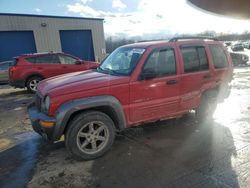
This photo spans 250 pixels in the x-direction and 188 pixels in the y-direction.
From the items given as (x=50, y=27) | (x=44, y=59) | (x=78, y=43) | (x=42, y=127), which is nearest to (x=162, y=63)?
(x=42, y=127)

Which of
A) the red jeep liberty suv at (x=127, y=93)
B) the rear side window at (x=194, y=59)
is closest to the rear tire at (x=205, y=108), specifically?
the red jeep liberty suv at (x=127, y=93)

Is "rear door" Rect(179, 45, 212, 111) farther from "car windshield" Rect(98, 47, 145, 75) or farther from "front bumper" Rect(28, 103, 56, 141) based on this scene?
"front bumper" Rect(28, 103, 56, 141)

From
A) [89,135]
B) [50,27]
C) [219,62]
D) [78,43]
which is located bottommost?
[89,135]

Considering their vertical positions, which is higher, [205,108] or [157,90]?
[157,90]

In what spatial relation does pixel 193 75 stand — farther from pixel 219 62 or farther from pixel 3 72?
pixel 3 72

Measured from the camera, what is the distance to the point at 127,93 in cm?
445

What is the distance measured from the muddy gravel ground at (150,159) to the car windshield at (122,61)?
1.35 meters

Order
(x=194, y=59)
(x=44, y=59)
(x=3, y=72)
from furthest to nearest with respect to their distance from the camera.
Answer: (x=3, y=72)
(x=44, y=59)
(x=194, y=59)

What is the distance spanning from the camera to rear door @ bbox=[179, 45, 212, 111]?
16.8ft

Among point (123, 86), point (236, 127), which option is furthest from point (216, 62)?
point (123, 86)

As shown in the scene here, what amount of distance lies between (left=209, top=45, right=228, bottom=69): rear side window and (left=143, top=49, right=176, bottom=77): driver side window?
1185 mm

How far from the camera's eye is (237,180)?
11.3 ft

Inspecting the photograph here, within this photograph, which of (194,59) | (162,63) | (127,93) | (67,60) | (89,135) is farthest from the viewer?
(67,60)

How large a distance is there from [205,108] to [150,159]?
7.14 feet
